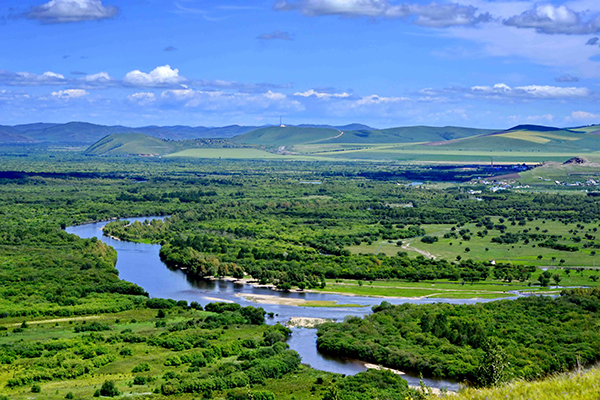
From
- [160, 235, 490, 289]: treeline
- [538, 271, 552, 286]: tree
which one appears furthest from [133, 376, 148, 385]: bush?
[538, 271, 552, 286]: tree

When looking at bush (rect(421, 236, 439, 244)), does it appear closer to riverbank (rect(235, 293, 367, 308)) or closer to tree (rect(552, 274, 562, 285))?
tree (rect(552, 274, 562, 285))

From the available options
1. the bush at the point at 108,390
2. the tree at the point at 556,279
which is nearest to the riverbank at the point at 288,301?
the tree at the point at 556,279

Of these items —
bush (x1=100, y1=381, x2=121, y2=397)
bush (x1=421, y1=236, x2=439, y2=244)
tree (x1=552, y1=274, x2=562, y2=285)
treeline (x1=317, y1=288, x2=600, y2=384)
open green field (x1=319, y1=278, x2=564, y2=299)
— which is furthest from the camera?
bush (x1=421, y1=236, x2=439, y2=244)


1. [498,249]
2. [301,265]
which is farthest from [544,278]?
[301,265]

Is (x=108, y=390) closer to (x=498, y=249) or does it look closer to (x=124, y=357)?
(x=124, y=357)

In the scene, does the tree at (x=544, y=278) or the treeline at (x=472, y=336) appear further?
the tree at (x=544, y=278)

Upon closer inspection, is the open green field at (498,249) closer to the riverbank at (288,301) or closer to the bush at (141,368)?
the riverbank at (288,301)
